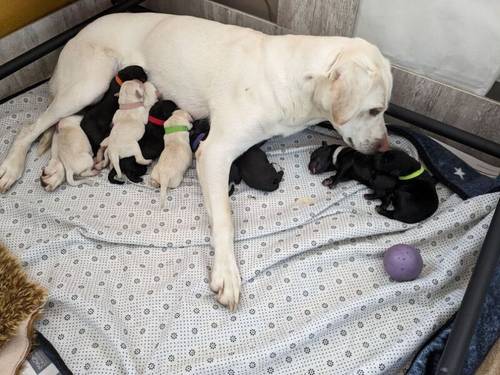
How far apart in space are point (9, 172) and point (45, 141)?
0.21 m

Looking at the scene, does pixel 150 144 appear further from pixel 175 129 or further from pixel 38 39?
pixel 38 39

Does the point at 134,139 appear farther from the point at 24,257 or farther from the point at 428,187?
the point at 428,187

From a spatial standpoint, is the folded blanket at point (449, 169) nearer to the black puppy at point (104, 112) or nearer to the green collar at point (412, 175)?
the green collar at point (412, 175)

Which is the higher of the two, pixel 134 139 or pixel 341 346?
pixel 134 139

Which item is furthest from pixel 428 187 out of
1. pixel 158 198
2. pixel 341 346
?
pixel 158 198

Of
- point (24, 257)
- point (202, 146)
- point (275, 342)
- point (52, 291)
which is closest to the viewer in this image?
point (275, 342)

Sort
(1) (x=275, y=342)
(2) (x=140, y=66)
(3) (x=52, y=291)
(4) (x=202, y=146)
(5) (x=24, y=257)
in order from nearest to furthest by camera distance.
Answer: (1) (x=275, y=342)
(3) (x=52, y=291)
(5) (x=24, y=257)
(4) (x=202, y=146)
(2) (x=140, y=66)

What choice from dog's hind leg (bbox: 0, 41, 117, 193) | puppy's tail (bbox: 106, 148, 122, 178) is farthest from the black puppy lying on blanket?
dog's hind leg (bbox: 0, 41, 117, 193)

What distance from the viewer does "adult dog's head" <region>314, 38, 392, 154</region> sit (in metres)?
1.36

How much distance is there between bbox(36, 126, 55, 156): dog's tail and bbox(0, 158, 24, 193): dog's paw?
0.32 feet

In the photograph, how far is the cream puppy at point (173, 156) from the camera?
66.0 inches

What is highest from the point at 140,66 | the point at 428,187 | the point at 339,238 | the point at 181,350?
the point at 140,66

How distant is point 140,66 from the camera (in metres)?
1.94

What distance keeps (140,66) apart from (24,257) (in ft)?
3.08
